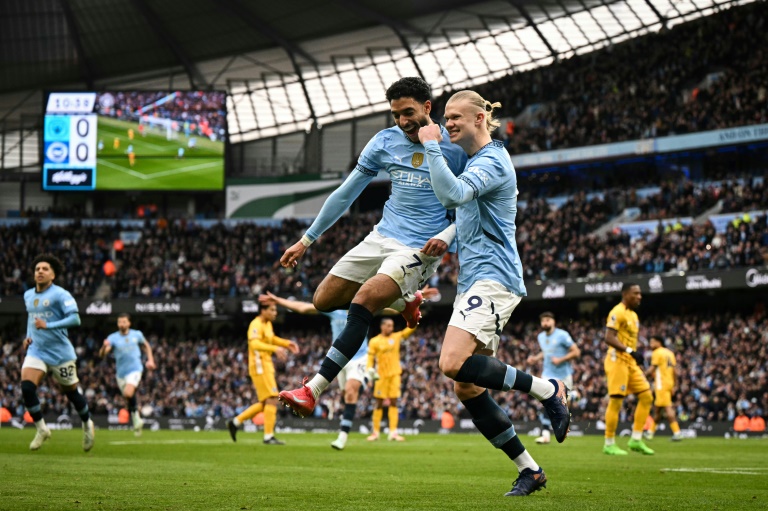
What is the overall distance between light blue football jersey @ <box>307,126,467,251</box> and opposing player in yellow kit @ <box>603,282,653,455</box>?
23.0ft

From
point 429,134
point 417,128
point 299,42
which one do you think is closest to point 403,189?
point 417,128

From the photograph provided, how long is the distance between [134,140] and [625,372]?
120ft

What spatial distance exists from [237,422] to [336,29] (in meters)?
34.5

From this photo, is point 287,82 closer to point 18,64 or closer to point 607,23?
point 18,64

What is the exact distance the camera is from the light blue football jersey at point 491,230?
7.72 metres

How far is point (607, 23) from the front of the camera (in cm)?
4875

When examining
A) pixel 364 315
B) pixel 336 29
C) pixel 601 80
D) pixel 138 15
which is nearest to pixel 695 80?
pixel 601 80

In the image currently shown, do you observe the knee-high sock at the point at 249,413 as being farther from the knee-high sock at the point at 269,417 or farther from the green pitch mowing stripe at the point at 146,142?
the green pitch mowing stripe at the point at 146,142

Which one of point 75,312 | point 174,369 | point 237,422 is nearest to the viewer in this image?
point 75,312

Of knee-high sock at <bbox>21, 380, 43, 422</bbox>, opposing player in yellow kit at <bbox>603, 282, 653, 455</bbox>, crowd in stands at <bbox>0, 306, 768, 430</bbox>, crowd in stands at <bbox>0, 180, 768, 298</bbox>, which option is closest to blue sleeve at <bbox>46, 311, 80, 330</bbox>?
knee-high sock at <bbox>21, 380, 43, 422</bbox>

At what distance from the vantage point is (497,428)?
782cm

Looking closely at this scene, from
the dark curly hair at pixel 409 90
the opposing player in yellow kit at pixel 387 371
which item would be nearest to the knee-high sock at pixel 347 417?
the opposing player in yellow kit at pixel 387 371

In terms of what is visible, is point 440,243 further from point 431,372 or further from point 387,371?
point 431,372

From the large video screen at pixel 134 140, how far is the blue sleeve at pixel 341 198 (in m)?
39.5
